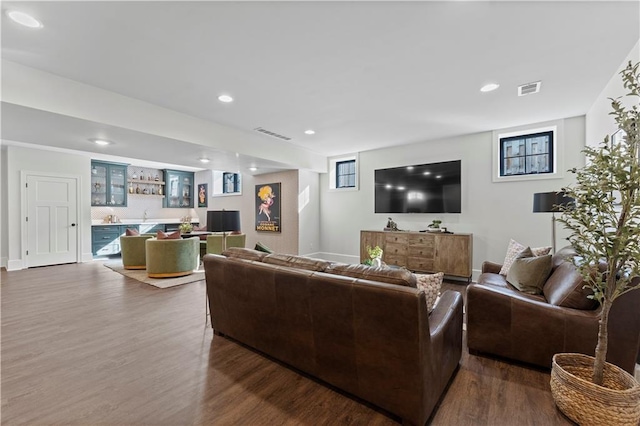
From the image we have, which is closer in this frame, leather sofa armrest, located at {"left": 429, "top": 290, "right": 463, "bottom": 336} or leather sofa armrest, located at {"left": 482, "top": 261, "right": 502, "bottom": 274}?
leather sofa armrest, located at {"left": 429, "top": 290, "right": 463, "bottom": 336}

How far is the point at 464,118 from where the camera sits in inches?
169

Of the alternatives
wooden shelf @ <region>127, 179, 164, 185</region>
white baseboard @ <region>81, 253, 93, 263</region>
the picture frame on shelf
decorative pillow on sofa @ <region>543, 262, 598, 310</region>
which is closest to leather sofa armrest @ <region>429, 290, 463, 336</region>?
decorative pillow on sofa @ <region>543, 262, 598, 310</region>

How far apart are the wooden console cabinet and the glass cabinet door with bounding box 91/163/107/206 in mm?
7335

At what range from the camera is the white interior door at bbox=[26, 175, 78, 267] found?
599cm

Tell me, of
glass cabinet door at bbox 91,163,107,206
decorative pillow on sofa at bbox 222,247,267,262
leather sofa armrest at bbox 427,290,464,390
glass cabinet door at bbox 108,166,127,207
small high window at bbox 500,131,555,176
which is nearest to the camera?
leather sofa armrest at bbox 427,290,464,390

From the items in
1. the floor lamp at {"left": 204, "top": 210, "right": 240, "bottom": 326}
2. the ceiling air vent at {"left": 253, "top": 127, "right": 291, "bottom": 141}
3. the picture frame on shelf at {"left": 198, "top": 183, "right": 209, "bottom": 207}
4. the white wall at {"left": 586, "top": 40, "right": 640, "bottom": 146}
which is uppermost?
the ceiling air vent at {"left": 253, "top": 127, "right": 291, "bottom": 141}

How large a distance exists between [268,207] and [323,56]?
5108 mm

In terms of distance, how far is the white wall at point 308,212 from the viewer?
679cm

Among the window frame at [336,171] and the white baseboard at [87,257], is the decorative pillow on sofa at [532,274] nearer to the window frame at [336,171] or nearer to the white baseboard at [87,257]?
the window frame at [336,171]

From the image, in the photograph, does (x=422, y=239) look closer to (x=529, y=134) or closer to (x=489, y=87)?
(x=529, y=134)

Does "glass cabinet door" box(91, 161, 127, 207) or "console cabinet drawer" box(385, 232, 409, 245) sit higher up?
"glass cabinet door" box(91, 161, 127, 207)

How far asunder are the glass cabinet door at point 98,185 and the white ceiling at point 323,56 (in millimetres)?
4124

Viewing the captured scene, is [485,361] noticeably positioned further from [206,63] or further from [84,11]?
[84,11]

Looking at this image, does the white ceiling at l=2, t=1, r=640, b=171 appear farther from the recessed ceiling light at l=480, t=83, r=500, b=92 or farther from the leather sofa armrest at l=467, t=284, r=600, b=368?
the leather sofa armrest at l=467, t=284, r=600, b=368
